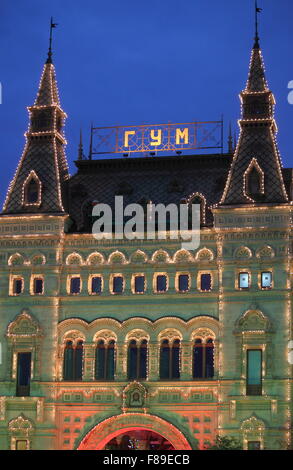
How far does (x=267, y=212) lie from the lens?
286ft

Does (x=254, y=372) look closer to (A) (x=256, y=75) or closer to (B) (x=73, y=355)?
(B) (x=73, y=355)

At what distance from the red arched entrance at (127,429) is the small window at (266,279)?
36.1 feet

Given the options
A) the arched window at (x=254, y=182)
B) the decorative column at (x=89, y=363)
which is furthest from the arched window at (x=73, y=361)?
the arched window at (x=254, y=182)

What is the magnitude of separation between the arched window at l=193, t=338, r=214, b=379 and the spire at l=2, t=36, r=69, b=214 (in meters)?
13.4

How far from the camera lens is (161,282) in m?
88.9

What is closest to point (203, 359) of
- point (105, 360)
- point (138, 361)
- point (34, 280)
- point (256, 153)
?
point (138, 361)

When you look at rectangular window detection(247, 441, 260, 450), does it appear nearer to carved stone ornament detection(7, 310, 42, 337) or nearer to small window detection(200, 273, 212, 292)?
small window detection(200, 273, 212, 292)

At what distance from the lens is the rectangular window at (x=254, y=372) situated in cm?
8506

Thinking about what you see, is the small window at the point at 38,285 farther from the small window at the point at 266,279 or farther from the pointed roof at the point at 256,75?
the pointed roof at the point at 256,75

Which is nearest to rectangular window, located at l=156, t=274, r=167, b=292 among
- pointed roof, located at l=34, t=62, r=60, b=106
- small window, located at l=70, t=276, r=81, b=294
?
small window, located at l=70, t=276, r=81, b=294

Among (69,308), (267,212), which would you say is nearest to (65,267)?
(69,308)

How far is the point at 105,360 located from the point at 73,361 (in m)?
2.21

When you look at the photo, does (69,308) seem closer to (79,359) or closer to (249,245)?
(79,359)

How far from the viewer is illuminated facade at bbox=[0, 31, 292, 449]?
281ft
